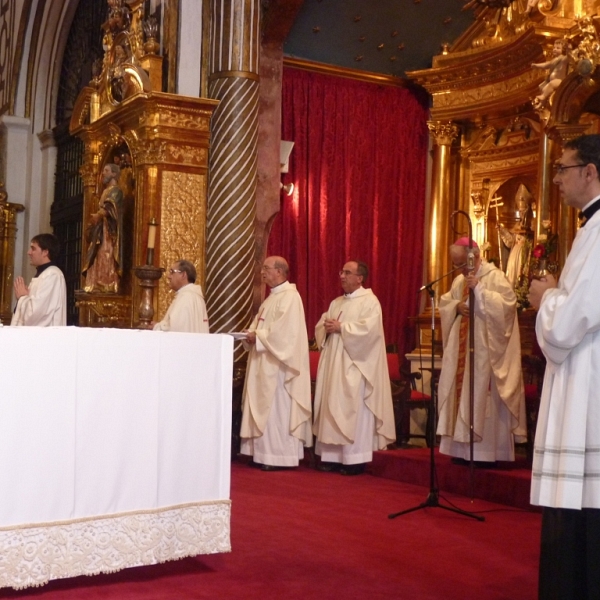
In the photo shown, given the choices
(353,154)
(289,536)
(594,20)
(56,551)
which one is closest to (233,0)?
(353,154)

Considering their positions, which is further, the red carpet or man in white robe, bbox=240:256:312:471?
man in white robe, bbox=240:256:312:471

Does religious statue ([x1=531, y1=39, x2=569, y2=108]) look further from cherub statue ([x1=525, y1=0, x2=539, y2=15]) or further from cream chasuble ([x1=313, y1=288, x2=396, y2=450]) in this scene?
cream chasuble ([x1=313, y1=288, x2=396, y2=450])

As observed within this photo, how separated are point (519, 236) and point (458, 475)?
145 inches

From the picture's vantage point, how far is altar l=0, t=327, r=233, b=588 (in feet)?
11.9

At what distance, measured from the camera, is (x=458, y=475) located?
6738 mm

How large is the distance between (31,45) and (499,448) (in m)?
9.08

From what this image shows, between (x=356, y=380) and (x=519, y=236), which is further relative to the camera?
(x=519, y=236)

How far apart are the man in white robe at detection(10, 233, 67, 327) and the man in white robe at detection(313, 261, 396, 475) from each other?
219cm

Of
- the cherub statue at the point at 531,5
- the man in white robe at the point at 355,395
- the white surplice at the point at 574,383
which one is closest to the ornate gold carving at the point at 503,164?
the cherub statue at the point at 531,5

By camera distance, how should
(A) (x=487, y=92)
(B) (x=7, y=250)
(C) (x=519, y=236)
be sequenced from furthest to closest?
(B) (x=7, y=250) → (A) (x=487, y=92) → (C) (x=519, y=236)

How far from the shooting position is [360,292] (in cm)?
798

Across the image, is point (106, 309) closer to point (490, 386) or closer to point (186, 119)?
point (186, 119)

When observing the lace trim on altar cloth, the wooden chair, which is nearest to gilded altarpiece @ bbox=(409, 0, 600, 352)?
the wooden chair

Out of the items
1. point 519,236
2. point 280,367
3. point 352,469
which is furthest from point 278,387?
point 519,236
